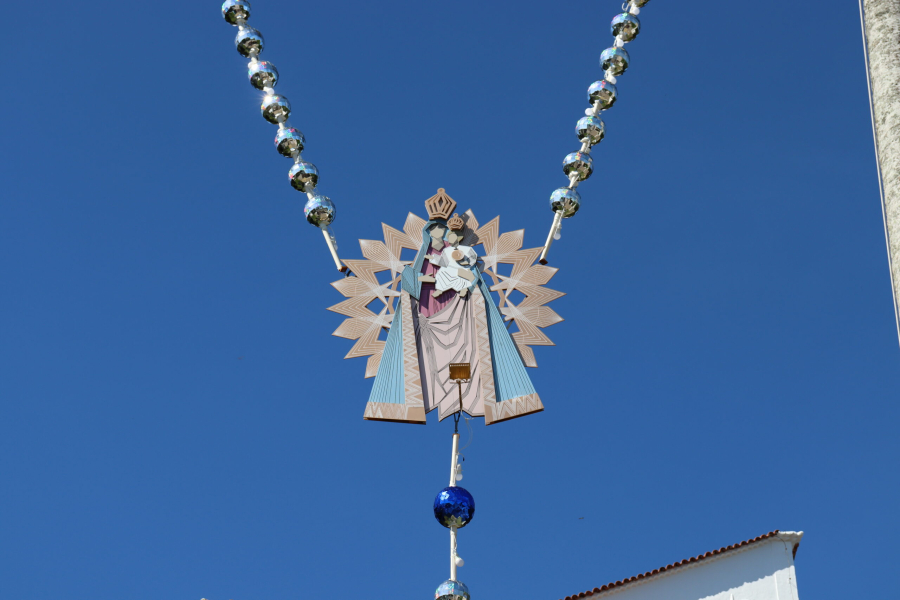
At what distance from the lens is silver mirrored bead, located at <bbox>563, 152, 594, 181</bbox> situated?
12.0 meters

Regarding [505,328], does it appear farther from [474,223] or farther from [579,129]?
[579,129]

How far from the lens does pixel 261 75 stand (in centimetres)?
1216

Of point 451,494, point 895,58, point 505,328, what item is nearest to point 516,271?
point 505,328

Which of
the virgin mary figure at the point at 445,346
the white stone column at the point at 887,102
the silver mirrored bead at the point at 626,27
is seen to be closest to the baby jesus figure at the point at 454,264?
the virgin mary figure at the point at 445,346

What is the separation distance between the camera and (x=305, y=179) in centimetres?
1172

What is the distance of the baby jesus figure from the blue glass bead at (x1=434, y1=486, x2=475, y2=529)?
213cm

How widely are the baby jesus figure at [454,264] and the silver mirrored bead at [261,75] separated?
2314mm

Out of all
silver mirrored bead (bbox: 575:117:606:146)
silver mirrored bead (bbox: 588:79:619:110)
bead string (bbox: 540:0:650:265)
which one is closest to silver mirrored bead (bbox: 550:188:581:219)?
bead string (bbox: 540:0:650:265)

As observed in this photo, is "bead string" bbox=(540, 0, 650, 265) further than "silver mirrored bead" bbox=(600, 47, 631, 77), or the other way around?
"silver mirrored bead" bbox=(600, 47, 631, 77)

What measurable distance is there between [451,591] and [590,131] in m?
4.87

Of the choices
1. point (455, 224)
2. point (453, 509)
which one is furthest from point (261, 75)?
point (453, 509)

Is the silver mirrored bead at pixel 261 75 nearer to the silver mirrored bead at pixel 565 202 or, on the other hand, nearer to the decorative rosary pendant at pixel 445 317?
the decorative rosary pendant at pixel 445 317

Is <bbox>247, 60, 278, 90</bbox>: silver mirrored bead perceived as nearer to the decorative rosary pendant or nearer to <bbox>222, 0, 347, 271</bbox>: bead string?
<bbox>222, 0, 347, 271</bbox>: bead string

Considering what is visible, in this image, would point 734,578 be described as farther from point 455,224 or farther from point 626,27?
point 626,27
